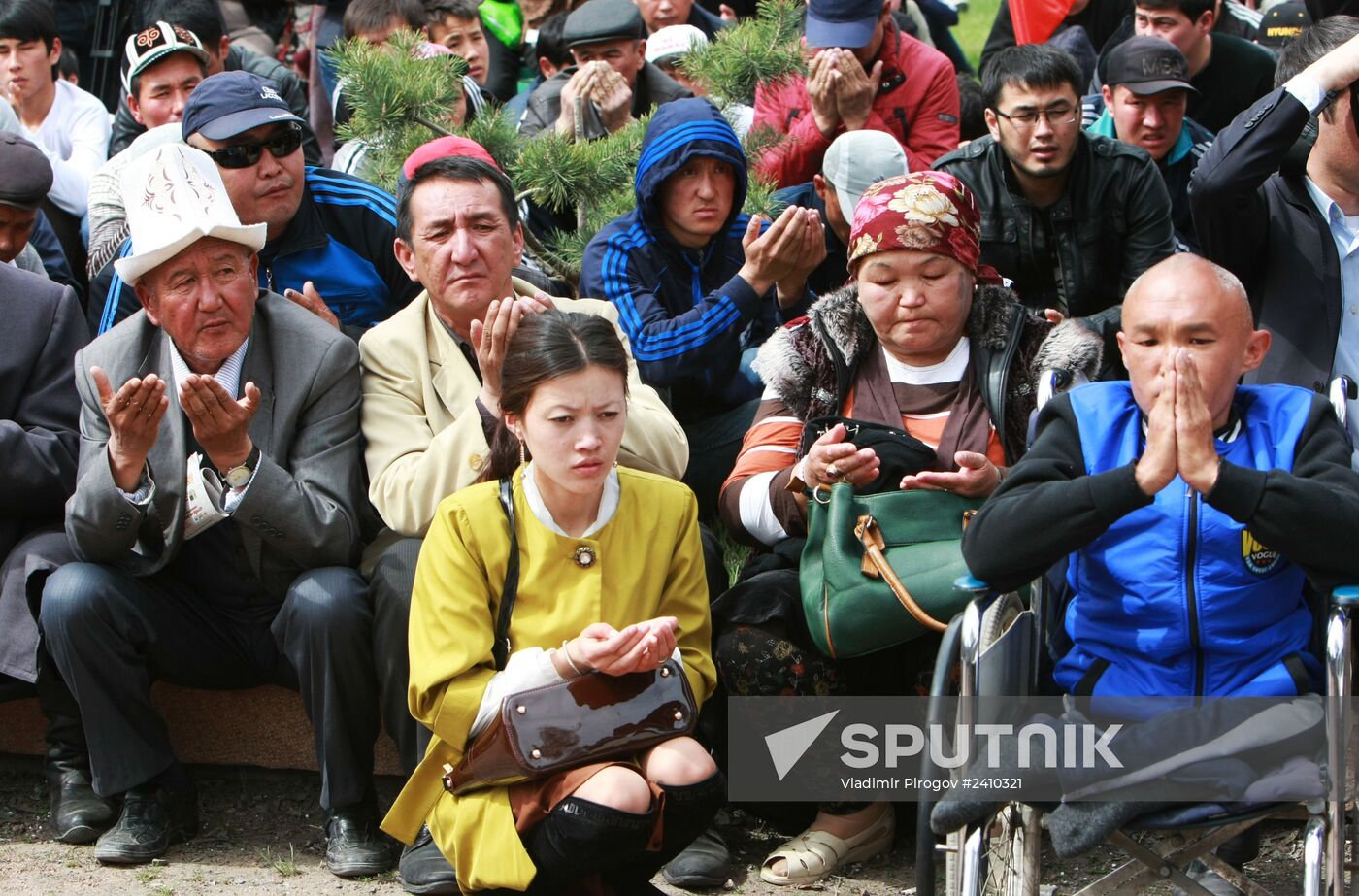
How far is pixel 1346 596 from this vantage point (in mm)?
3225

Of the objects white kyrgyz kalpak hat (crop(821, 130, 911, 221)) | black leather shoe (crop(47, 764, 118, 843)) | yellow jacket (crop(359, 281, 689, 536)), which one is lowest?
black leather shoe (crop(47, 764, 118, 843))

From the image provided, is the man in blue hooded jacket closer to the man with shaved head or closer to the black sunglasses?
the black sunglasses

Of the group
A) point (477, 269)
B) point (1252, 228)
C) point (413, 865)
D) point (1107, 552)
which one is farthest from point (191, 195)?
point (1252, 228)

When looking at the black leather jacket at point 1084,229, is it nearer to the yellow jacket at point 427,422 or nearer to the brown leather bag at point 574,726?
the yellow jacket at point 427,422

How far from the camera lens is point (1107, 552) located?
138 inches

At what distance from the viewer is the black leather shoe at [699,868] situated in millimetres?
4129

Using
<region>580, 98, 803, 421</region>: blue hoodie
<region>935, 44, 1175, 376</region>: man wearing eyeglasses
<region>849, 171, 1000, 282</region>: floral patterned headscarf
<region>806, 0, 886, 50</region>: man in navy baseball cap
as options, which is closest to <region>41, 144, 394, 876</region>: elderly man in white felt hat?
<region>580, 98, 803, 421</region>: blue hoodie

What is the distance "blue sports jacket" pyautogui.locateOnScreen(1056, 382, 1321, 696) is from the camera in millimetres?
3385

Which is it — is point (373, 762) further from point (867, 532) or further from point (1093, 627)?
point (1093, 627)

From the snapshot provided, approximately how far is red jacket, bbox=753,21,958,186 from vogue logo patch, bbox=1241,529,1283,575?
308cm

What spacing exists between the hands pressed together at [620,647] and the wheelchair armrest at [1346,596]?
4.33 ft

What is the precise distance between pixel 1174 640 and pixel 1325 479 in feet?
1.44

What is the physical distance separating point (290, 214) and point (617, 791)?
7.66 ft

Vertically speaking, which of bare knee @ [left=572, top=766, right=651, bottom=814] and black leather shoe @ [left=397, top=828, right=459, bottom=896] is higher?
bare knee @ [left=572, top=766, right=651, bottom=814]
